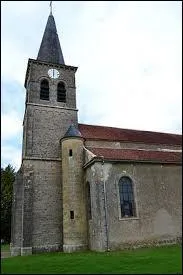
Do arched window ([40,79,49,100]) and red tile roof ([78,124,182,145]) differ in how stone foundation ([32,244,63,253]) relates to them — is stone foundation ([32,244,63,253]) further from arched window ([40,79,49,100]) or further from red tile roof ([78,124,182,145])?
arched window ([40,79,49,100])

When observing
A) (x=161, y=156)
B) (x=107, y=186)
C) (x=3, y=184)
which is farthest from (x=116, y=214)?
(x=3, y=184)

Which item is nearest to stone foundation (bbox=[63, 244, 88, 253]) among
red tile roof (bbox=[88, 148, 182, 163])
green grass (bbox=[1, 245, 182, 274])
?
red tile roof (bbox=[88, 148, 182, 163])

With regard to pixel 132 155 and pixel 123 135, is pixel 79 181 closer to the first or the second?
pixel 132 155

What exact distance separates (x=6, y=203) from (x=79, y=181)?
58.9ft

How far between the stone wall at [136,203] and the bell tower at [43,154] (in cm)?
351

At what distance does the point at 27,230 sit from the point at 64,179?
14.0 ft

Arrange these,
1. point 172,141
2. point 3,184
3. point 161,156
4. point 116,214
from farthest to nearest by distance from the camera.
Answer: point 3,184, point 172,141, point 161,156, point 116,214

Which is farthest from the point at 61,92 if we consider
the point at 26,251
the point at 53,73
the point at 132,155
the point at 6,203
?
the point at 6,203

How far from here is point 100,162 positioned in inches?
747

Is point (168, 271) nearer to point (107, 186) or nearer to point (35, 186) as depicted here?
point (107, 186)

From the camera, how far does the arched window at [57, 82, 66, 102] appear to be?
85.1 feet

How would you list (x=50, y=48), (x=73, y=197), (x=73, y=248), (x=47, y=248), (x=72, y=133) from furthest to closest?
(x=50, y=48), (x=72, y=133), (x=73, y=197), (x=47, y=248), (x=73, y=248)

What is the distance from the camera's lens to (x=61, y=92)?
86.4ft

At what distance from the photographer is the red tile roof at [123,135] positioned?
2414 cm
